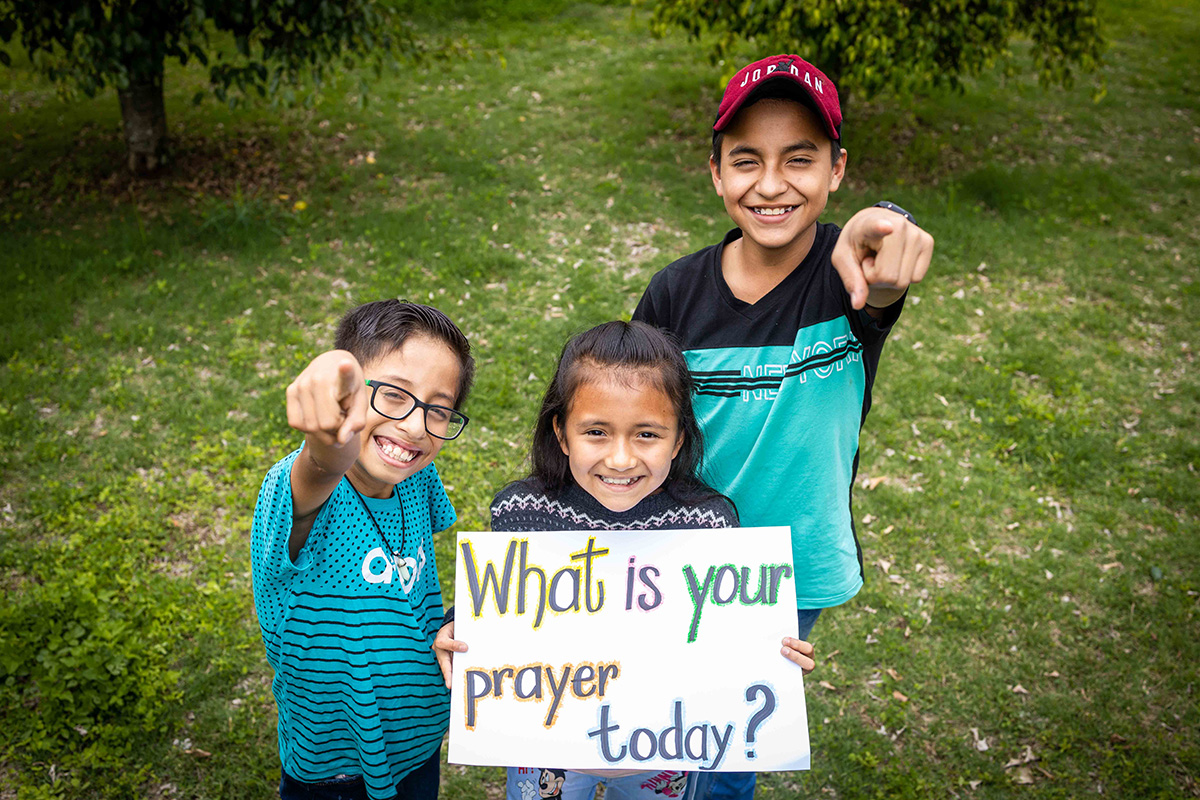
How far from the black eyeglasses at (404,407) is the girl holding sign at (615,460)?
24cm

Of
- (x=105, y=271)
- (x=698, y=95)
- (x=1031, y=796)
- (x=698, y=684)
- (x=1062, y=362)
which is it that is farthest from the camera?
(x=698, y=95)

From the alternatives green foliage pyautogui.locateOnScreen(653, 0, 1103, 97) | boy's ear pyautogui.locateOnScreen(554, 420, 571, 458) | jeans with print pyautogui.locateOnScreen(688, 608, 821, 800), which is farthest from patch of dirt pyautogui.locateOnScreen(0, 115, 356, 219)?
jeans with print pyautogui.locateOnScreen(688, 608, 821, 800)

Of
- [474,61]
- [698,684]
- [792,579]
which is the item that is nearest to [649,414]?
[792,579]

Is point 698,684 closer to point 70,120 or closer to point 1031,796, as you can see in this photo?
point 1031,796

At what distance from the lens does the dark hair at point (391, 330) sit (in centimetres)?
185

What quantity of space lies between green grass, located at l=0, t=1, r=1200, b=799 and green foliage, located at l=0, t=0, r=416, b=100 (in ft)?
3.52

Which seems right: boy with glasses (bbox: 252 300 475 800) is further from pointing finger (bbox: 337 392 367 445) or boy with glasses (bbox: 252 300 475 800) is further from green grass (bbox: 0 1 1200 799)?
green grass (bbox: 0 1 1200 799)

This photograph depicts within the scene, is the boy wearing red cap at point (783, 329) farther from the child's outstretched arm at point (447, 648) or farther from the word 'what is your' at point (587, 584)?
the child's outstretched arm at point (447, 648)

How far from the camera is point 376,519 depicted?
1872 mm

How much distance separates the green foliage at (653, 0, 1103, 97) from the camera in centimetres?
619

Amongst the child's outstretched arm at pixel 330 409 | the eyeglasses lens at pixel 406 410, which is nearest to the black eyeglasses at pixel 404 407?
the eyeglasses lens at pixel 406 410

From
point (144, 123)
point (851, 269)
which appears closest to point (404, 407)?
point (851, 269)

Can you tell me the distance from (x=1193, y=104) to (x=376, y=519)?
11307 mm

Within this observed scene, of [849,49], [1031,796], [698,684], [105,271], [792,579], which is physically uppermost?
[849,49]
